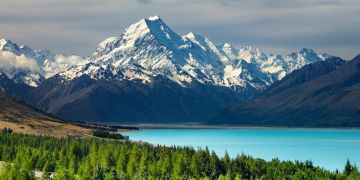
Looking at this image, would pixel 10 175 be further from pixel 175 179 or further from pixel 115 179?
pixel 175 179

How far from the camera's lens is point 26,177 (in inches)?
7549

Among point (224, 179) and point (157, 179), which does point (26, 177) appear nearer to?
point (157, 179)

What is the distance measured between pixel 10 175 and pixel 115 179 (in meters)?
27.3

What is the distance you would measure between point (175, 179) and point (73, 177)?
1064 inches

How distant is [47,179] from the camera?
624 ft

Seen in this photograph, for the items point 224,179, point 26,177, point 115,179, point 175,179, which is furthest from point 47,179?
point 224,179

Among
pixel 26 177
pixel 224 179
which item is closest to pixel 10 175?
pixel 26 177

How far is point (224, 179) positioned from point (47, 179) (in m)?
45.9

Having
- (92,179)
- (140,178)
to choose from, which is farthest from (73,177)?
(140,178)

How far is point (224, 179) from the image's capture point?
633 feet

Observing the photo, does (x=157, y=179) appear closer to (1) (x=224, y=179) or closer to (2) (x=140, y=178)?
(2) (x=140, y=178)

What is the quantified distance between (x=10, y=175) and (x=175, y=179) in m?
43.0

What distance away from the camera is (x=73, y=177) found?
189 metres

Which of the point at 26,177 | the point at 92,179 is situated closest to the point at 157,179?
the point at 92,179
